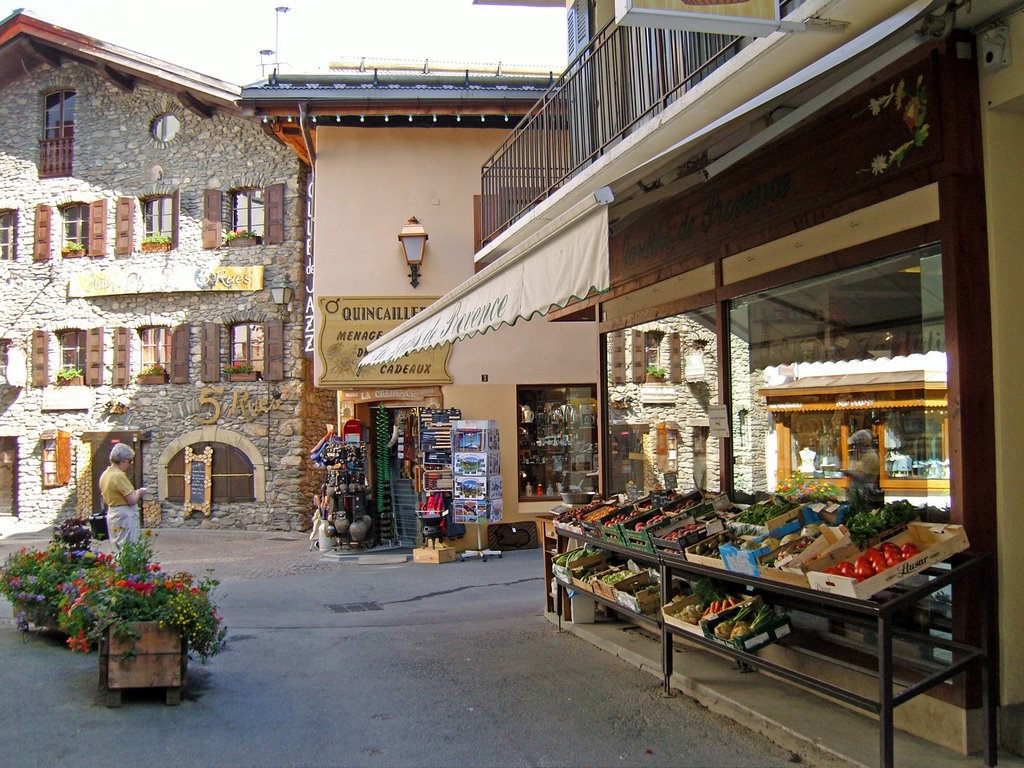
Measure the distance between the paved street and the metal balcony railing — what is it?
13.0ft

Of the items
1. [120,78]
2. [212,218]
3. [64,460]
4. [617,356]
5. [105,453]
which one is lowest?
[64,460]

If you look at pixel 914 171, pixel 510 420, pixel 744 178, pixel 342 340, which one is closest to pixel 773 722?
pixel 914 171

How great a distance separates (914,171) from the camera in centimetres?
454

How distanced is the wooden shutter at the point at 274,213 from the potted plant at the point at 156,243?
7.49 feet

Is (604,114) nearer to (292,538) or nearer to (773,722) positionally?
(773,722)

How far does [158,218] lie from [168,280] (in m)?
1.64

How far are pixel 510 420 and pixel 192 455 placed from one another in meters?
8.51

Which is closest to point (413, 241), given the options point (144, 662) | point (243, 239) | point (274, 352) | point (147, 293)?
point (274, 352)

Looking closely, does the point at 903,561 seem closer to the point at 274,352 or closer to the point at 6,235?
the point at 274,352

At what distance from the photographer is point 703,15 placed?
389cm

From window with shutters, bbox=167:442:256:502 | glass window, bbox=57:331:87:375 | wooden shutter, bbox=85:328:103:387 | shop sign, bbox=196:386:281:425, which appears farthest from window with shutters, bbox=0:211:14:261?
window with shutters, bbox=167:442:256:502

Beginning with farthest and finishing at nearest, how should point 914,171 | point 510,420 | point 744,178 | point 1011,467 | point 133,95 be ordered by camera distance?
point 133,95
point 510,420
point 744,178
point 914,171
point 1011,467

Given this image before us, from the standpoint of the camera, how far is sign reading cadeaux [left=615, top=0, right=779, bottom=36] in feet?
12.3

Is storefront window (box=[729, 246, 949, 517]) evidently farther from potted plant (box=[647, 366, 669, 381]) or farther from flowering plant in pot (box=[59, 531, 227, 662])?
flowering plant in pot (box=[59, 531, 227, 662])
